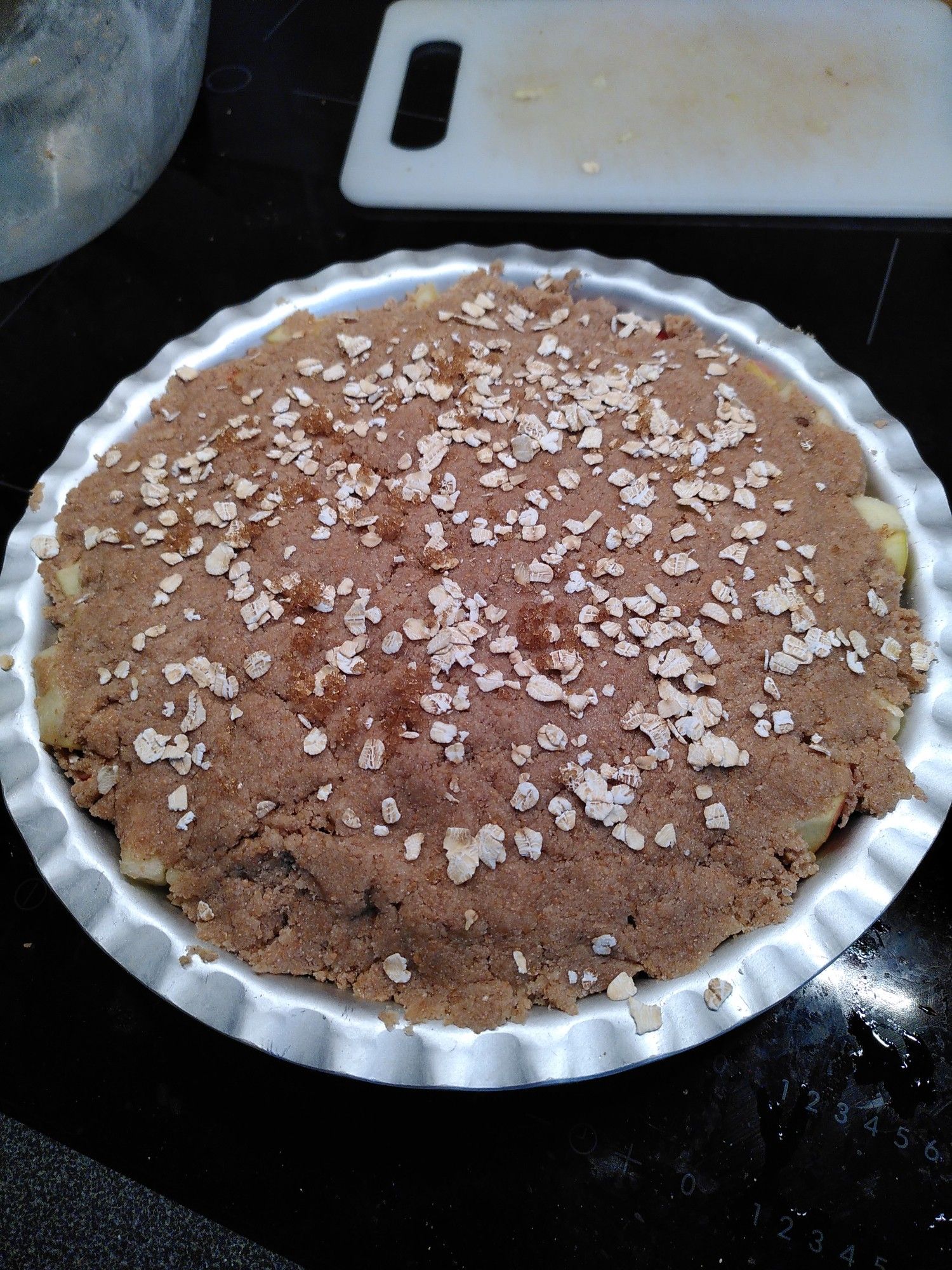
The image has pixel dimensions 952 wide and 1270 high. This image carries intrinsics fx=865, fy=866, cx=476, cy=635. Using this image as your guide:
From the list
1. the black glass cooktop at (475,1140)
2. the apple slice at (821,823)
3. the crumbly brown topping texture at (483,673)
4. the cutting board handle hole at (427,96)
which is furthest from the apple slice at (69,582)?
the cutting board handle hole at (427,96)

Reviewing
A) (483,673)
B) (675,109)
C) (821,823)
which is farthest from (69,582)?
(675,109)

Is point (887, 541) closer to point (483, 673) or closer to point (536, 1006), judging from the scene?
point (483, 673)

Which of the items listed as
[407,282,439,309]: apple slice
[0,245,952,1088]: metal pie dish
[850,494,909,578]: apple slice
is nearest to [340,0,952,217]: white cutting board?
[407,282,439,309]: apple slice

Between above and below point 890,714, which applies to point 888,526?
above

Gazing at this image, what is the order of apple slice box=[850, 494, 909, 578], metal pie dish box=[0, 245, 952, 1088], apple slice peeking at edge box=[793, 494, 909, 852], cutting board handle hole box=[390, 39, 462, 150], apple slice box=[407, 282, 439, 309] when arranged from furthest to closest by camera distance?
cutting board handle hole box=[390, 39, 462, 150], apple slice box=[407, 282, 439, 309], apple slice box=[850, 494, 909, 578], apple slice peeking at edge box=[793, 494, 909, 852], metal pie dish box=[0, 245, 952, 1088]

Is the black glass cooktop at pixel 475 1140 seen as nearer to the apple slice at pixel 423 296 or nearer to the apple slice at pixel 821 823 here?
the apple slice at pixel 821 823

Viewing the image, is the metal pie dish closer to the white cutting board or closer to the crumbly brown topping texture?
the crumbly brown topping texture
